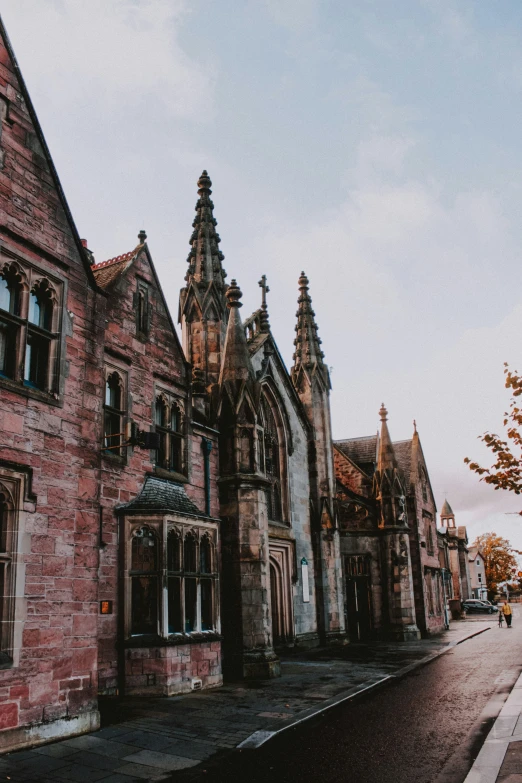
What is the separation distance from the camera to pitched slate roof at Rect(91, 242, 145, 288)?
15346 millimetres

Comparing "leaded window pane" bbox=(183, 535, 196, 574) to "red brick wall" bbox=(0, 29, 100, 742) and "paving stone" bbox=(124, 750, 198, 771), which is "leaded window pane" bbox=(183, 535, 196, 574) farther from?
"paving stone" bbox=(124, 750, 198, 771)

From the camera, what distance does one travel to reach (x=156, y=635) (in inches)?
536

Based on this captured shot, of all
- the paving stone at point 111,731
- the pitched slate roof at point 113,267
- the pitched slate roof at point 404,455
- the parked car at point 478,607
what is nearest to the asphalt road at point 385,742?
the paving stone at point 111,731

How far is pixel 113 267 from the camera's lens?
16266 mm

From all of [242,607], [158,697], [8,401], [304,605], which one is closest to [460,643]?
[304,605]

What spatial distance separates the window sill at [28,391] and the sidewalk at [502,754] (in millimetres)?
7730

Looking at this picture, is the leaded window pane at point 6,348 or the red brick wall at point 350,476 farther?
the red brick wall at point 350,476

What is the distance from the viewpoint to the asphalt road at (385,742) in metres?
7.86

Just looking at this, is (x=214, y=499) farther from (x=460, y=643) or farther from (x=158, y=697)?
(x=460, y=643)

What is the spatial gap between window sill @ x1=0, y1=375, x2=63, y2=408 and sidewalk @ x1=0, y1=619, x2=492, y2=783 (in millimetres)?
4954

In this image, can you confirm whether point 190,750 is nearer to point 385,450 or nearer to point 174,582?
point 174,582

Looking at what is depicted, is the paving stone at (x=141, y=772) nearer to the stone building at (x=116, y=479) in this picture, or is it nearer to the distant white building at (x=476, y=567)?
the stone building at (x=116, y=479)

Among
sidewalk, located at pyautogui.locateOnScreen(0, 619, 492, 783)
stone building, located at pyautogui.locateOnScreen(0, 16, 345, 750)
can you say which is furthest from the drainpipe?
sidewalk, located at pyautogui.locateOnScreen(0, 619, 492, 783)

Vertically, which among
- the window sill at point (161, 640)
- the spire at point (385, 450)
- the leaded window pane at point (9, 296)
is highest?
the spire at point (385, 450)
